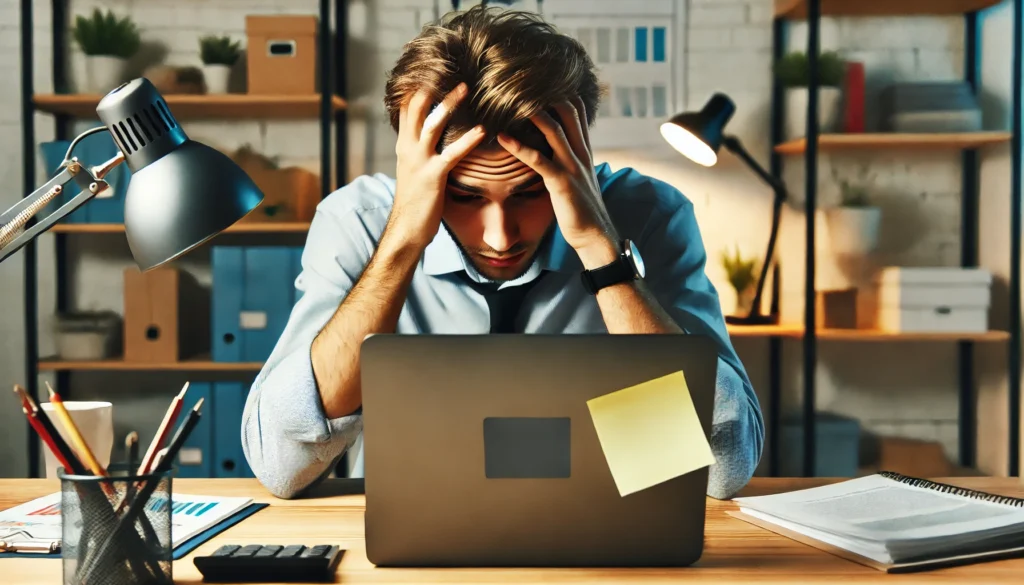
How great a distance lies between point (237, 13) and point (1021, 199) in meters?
2.73

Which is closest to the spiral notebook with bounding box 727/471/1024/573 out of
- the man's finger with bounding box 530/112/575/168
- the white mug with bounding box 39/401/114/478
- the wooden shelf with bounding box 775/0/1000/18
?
the man's finger with bounding box 530/112/575/168

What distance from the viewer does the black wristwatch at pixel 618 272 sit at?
126 centimetres

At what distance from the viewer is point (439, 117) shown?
49.1 inches

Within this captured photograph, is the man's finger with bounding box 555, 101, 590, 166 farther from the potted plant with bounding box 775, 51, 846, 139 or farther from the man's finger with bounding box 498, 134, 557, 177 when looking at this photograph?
the potted plant with bounding box 775, 51, 846, 139

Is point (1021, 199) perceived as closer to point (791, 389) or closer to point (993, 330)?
point (993, 330)

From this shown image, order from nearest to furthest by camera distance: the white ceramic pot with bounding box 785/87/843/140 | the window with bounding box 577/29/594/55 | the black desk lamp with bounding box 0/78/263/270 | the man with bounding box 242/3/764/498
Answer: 1. the black desk lamp with bounding box 0/78/263/270
2. the man with bounding box 242/3/764/498
3. the white ceramic pot with bounding box 785/87/843/140
4. the window with bounding box 577/29/594/55

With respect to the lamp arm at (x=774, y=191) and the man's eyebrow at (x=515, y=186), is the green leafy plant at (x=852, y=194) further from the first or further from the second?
the man's eyebrow at (x=515, y=186)

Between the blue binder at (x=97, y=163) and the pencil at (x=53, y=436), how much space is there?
228 centimetres

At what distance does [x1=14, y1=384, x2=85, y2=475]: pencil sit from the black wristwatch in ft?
2.47

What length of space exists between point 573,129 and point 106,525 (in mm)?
857

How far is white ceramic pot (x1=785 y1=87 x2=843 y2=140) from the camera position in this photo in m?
2.91

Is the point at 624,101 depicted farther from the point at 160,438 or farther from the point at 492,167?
the point at 160,438

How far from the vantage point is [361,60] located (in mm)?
3197

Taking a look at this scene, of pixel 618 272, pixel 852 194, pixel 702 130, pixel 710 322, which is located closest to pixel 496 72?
pixel 618 272
